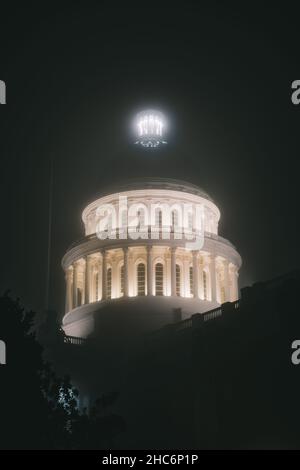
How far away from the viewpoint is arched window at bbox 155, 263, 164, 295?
79.8 meters

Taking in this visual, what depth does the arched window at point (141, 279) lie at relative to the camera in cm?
7994

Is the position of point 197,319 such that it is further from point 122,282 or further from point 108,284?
point 108,284

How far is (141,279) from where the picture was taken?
80.8 metres

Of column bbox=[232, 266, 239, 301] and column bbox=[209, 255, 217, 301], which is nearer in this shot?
column bbox=[209, 255, 217, 301]

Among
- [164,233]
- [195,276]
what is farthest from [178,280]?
[164,233]

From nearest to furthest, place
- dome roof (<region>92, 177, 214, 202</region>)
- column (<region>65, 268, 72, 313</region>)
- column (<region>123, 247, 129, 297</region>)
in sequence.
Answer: column (<region>123, 247, 129, 297</region>), column (<region>65, 268, 72, 313</region>), dome roof (<region>92, 177, 214, 202</region>)

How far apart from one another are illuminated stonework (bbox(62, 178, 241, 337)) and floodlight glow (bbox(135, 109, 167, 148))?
33.6 feet

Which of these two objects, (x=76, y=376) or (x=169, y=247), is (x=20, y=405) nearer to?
(x=76, y=376)

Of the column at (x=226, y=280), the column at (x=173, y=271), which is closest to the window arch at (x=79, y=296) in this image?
the column at (x=173, y=271)

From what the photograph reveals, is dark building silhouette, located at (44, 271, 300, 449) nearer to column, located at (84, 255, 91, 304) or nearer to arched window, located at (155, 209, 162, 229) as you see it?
column, located at (84, 255, 91, 304)

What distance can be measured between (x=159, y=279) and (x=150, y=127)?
904 inches

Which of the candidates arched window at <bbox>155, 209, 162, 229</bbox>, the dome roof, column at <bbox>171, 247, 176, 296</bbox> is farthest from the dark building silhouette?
the dome roof
